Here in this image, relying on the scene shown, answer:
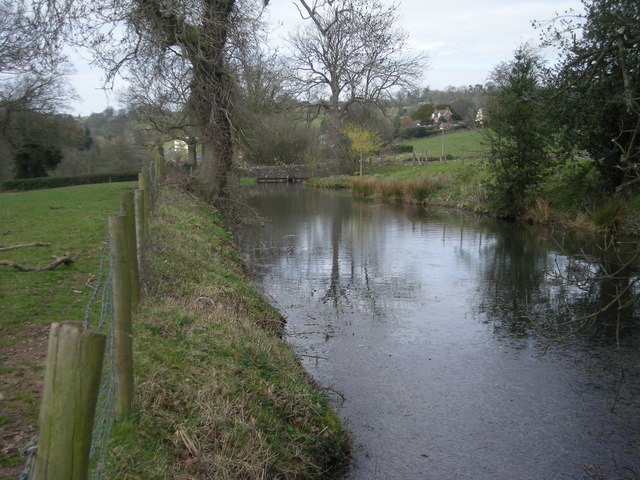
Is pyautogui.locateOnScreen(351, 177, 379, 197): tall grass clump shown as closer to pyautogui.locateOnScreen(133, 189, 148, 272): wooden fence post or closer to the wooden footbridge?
the wooden footbridge

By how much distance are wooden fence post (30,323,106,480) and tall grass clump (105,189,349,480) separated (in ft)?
5.74

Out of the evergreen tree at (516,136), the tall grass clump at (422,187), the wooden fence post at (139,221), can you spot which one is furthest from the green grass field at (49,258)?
the tall grass clump at (422,187)

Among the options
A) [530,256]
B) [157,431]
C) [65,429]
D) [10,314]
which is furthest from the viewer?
[530,256]

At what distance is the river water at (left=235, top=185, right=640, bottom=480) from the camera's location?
5.36 metres

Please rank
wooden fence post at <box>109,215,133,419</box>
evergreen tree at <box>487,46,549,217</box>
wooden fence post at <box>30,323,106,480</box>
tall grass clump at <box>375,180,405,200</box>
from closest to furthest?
wooden fence post at <box>30,323,106,480</box>, wooden fence post at <box>109,215,133,419</box>, evergreen tree at <box>487,46,549,217</box>, tall grass clump at <box>375,180,405,200</box>

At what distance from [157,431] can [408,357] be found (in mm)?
4453

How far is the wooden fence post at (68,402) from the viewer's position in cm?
176

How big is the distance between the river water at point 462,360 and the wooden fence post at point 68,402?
3.60m

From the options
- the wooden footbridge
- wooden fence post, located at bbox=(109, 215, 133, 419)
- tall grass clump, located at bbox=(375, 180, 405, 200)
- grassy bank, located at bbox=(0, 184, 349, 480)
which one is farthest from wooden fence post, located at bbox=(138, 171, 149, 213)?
the wooden footbridge

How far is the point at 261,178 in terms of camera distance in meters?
52.6

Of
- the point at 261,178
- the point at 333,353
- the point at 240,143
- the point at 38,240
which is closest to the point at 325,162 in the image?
the point at 261,178

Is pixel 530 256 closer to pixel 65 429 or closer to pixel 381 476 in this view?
pixel 381 476

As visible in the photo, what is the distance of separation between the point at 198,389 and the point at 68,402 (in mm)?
2949

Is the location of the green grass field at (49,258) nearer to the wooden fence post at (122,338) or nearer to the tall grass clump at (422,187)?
the wooden fence post at (122,338)
